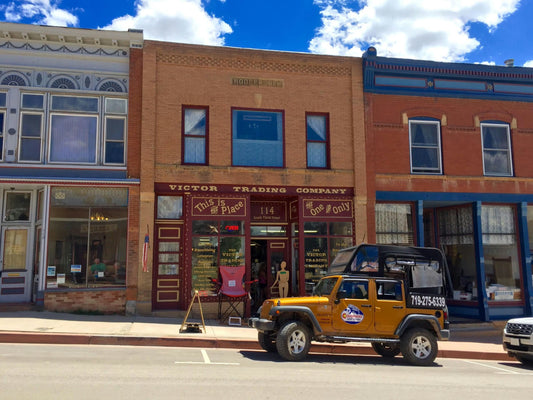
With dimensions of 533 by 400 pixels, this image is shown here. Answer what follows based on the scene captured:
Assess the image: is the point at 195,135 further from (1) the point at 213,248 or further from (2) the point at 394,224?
(2) the point at 394,224

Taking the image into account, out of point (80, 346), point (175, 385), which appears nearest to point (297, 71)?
point (80, 346)

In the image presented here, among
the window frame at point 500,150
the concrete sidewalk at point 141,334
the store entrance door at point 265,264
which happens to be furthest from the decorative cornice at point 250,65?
the concrete sidewalk at point 141,334

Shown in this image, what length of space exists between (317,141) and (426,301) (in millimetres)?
7761

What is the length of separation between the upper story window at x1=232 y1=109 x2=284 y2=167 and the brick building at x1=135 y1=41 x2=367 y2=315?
0.11 feet

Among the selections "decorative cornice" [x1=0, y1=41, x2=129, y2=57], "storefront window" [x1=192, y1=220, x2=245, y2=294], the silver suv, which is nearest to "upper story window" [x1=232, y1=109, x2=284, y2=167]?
"storefront window" [x1=192, y1=220, x2=245, y2=294]

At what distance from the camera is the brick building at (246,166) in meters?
15.5

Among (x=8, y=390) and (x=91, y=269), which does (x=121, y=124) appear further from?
(x=8, y=390)

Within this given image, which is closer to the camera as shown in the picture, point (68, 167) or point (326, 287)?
point (326, 287)

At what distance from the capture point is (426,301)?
10875mm

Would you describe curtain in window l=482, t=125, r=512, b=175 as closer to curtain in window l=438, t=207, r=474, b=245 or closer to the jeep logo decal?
curtain in window l=438, t=207, r=474, b=245

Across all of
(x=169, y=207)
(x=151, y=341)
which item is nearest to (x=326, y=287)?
(x=151, y=341)

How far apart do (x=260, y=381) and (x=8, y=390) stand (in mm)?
3553

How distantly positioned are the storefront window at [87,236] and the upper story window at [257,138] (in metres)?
4.01

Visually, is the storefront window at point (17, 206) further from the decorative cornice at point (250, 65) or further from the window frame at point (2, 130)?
the decorative cornice at point (250, 65)
